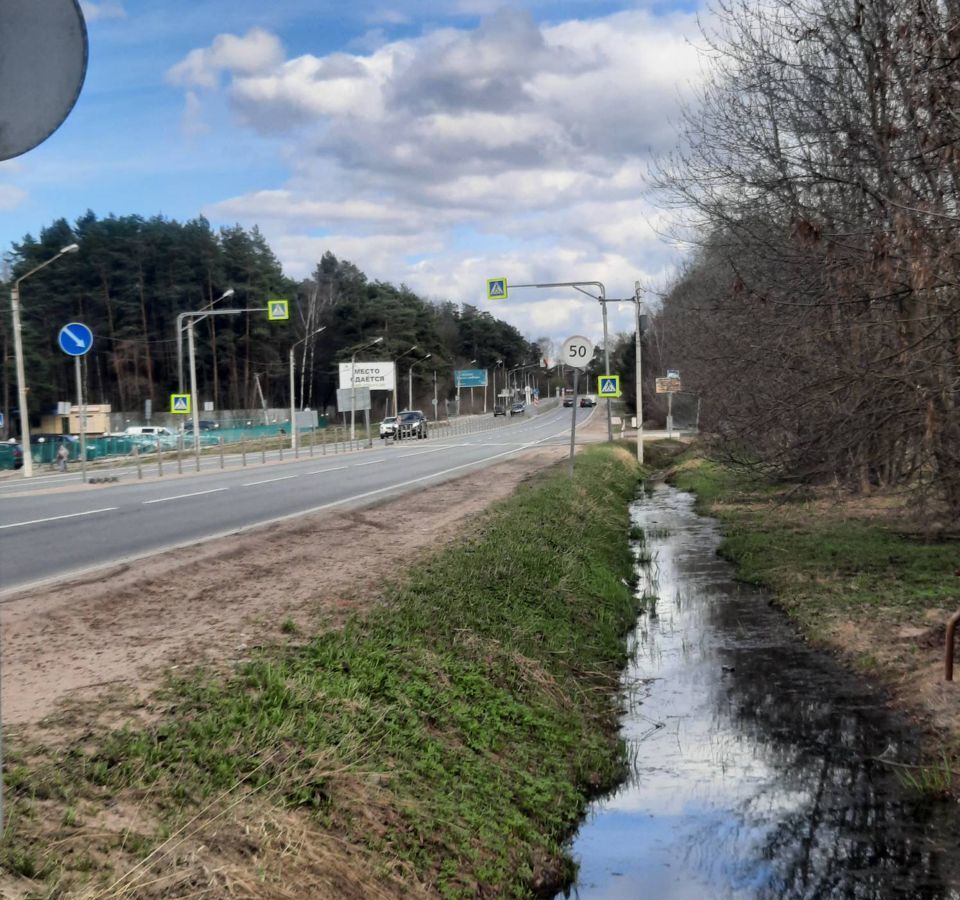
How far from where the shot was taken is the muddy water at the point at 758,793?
652 centimetres

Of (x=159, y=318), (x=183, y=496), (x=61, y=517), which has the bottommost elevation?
(x=183, y=496)

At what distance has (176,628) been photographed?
8.59 m

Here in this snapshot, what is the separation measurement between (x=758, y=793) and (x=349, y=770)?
11.0 feet

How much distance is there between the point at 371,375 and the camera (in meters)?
86.1

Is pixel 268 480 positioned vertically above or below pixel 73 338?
below

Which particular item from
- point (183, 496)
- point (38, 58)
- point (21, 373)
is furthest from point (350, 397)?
point (38, 58)

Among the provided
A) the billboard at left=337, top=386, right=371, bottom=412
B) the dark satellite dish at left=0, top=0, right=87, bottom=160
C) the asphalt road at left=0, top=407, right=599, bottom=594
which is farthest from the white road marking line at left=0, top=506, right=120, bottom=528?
the billboard at left=337, top=386, right=371, bottom=412

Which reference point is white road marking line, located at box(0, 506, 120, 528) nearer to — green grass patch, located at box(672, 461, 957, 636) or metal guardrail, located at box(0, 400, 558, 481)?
green grass patch, located at box(672, 461, 957, 636)

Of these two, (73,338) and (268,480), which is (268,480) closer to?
(268,480)

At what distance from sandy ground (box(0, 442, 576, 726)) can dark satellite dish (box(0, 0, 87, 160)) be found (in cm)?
340

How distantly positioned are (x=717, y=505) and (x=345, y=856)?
22.9 metres

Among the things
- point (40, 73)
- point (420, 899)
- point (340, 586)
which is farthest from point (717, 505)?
point (40, 73)

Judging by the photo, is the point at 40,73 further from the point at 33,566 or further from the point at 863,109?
the point at 863,109

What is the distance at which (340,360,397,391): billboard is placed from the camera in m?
84.9
